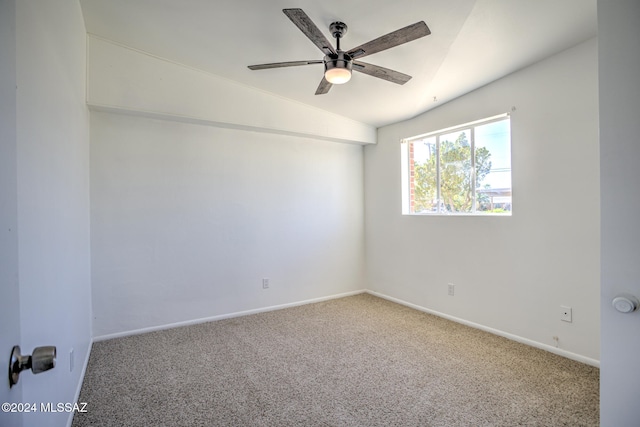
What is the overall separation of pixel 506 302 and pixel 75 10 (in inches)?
169

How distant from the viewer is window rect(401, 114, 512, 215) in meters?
3.13

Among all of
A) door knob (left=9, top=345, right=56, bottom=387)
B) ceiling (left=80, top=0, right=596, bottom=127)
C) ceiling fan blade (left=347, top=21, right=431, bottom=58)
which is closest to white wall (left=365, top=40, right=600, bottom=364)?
ceiling (left=80, top=0, right=596, bottom=127)

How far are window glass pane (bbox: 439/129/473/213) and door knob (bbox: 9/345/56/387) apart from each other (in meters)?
3.57

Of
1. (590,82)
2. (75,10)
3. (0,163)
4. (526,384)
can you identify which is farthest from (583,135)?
(75,10)

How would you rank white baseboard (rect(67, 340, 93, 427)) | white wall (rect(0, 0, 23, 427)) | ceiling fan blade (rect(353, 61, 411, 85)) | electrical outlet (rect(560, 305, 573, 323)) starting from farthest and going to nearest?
electrical outlet (rect(560, 305, 573, 323)) < ceiling fan blade (rect(353, 61, 411, 85)) < white baseboard (rect(67, 340, 93, 427)) < white wall (rect(0, 0, 23, 427))

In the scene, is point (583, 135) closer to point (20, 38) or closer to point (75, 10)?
point (20, 38)

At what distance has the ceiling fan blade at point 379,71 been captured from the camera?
2.28 m

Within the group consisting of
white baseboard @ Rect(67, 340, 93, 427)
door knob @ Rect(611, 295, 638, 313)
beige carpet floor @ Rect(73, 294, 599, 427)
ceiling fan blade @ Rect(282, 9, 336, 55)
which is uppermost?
ceiling fan blade @ Rect(282, 9, 336, 55)

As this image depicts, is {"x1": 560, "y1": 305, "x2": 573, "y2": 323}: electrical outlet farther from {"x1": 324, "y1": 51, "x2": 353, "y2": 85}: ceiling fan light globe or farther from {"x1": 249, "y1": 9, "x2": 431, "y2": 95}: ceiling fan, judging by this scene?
{"x1": 324, "y1": 51, "x2": 353, "y2": 85}: ceiling fan light globe

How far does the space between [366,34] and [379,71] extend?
33 cm

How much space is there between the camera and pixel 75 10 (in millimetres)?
2248

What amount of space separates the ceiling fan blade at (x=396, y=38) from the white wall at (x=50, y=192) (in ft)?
5.54

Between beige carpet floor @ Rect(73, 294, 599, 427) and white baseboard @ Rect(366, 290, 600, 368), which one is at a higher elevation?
white baseboard @ Rect(366, 290, 600, 368)

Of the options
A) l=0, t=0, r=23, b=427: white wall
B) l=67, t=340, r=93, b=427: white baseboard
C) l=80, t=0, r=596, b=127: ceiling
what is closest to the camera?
l=0, t=0, r=23, b=427: white wall
